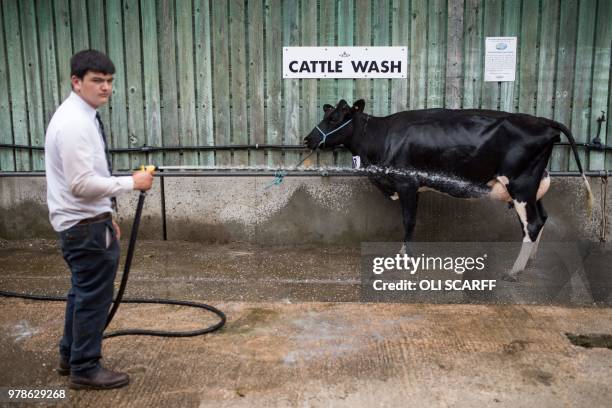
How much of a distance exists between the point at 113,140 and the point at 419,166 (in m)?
3.69

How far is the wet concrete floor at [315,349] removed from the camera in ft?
12.2

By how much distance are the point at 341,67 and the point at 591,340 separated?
4016mm

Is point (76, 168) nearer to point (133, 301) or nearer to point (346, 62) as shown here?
point (133, 301)

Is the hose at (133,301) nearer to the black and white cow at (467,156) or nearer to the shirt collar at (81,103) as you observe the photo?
the shirt collar at (81,103)

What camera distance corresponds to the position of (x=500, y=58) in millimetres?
6957

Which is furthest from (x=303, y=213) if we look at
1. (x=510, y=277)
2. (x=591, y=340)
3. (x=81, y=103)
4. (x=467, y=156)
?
(x=81, y=103)

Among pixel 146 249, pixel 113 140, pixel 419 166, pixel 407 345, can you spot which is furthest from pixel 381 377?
pixel 113 140

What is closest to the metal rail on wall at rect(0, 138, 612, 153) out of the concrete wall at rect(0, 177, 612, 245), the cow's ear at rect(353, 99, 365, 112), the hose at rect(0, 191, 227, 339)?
the concrete wall at rect(0, 177, 612, 245)

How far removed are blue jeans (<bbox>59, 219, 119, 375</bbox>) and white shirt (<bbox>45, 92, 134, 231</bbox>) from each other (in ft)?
0.35

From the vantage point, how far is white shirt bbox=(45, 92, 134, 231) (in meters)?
3.38

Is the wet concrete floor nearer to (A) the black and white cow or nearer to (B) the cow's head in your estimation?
(A) the black and white cow

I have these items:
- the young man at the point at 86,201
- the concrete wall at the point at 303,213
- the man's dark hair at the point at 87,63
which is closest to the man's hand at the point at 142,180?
the young man at the point at 86,201

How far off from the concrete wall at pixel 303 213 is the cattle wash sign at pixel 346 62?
1.23 meters

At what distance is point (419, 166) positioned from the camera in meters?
A: 6.27
